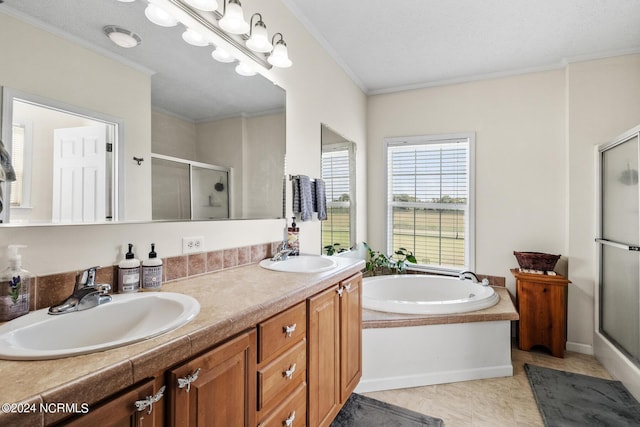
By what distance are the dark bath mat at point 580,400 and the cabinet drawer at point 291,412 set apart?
1.53 meters

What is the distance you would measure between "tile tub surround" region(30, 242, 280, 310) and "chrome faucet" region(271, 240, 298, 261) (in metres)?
0.04

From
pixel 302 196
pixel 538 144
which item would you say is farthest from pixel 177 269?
pixel 538 144

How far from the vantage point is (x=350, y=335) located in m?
1.73

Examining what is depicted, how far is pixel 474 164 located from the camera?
3275 millimetres

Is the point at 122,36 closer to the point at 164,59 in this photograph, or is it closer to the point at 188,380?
the point at 164,59

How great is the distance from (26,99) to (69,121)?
111mm

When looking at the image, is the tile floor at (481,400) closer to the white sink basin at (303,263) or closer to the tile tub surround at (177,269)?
the white sink basin at (303,263)

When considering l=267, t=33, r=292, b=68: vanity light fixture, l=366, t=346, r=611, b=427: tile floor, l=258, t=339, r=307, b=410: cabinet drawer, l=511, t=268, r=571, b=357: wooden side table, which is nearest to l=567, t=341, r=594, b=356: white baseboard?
l=511, t=268, r=571, b=357: wooden side table

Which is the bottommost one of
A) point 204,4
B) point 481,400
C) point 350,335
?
point 481,400

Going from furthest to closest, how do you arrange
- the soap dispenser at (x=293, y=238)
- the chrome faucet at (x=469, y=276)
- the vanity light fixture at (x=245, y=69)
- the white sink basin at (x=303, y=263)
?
the chrome faucet at (x=469, y=276) < the soap dispenser at (x=293, y=238) < the white sink basin at (x=303, y=263) < the vanity light fixture at (x=245, y=69)

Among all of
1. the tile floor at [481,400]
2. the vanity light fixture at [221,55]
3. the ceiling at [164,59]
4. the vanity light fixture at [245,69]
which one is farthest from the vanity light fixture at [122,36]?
the tile floor at [481,400]

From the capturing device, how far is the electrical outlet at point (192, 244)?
139 centimetres

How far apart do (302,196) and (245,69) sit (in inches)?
33.8

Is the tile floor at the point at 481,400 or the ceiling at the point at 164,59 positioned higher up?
the ceiling at the point at 164,59
